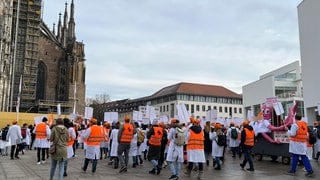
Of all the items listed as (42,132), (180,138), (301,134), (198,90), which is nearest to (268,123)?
(301,134)

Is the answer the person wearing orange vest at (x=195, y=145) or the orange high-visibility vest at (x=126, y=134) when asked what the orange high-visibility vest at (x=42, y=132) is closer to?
the orange high-visibility vest at (x=126, y=134)

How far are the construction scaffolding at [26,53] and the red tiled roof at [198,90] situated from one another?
41052mm

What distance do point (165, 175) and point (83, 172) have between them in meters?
2.92

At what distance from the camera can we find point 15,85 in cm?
5172

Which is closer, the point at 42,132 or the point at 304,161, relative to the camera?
the point at 304,161

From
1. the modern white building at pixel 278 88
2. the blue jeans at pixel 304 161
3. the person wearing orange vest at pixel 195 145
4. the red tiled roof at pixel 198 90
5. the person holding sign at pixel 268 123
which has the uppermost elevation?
the red tiled roof at pixel 198 90

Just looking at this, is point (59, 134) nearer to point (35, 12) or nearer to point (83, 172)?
point (83, 172)

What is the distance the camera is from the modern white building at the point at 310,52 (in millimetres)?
35250

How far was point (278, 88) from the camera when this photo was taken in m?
52.4

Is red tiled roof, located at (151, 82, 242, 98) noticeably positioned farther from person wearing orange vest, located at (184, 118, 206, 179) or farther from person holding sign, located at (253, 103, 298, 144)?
person wearing orange vest, located at (184, 118, 206, 179)

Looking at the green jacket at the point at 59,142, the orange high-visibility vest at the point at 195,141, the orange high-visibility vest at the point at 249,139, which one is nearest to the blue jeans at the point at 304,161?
the orange high-visibility vest at the point at 249,139

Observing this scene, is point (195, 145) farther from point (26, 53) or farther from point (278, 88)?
point (26, 53)

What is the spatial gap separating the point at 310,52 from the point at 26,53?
4067 cm

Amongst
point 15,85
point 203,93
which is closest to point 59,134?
point 15,85
